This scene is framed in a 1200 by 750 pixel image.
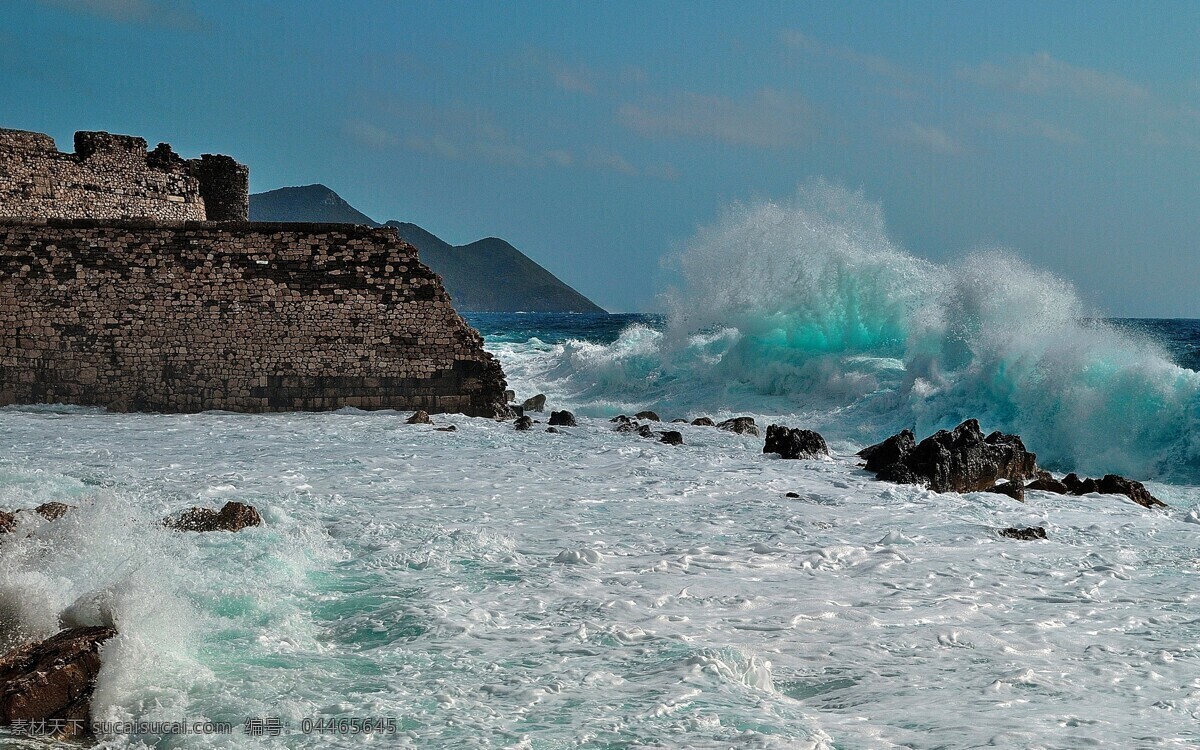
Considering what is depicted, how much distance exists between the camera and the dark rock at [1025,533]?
28.5 feet

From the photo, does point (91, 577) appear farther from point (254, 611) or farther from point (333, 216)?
point (333, 216)

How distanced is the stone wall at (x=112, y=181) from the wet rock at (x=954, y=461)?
12.8 metres

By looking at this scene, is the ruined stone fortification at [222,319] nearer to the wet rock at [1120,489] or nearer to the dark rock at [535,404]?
the dark rock at [535,404]

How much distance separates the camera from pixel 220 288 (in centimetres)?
1547

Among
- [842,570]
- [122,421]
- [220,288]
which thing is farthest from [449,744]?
[220,288]

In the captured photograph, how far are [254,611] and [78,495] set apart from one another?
12.8 feet

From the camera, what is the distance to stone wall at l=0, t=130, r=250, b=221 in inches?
663

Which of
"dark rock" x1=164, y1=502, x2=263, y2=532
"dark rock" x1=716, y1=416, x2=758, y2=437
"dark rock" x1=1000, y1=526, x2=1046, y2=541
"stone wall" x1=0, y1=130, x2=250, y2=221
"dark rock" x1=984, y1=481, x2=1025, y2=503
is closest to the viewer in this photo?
"dark rock" x1=164, y1=502, x2=263, y2=532

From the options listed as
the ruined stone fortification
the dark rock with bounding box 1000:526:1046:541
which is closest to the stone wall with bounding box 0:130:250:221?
the ruined stone fortification

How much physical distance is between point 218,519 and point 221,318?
837 centimetres

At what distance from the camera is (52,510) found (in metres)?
7.46

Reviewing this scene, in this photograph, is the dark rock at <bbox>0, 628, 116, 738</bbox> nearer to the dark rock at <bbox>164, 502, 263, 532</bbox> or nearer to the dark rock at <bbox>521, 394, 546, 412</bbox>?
the dark rock at <bbox>164, 502, 263, 532</bbox>

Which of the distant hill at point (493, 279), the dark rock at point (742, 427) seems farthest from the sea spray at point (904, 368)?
the distant hill at point (493, 279)

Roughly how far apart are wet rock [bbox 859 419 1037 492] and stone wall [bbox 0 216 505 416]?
7.12 meters
